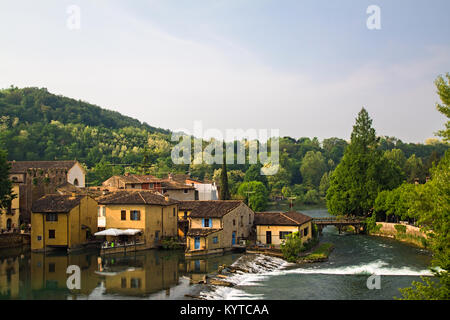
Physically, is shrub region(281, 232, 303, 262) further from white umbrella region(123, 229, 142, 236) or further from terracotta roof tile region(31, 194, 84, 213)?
terracotta roof tile region(31, 194, 84, 213)

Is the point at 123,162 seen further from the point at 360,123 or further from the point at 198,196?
the point at 360,123

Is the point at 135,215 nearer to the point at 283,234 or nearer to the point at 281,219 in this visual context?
the point at 281,219

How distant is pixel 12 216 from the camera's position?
49.8 meters

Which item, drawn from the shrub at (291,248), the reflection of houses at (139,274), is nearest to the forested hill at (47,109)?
the reflection of houses at (139,274)

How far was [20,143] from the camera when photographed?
9788 centimetres

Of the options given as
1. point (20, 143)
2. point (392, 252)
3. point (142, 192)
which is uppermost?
point (20, 143)

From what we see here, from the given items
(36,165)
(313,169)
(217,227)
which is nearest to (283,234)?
(217,227)

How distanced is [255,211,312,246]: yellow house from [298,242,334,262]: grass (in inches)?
74.0

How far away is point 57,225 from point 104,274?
44.0 feet

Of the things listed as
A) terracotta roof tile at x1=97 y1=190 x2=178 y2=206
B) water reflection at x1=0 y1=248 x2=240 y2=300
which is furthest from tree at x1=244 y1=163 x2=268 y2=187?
water reflection at x1=0 y1=248 x2=240 y2=300

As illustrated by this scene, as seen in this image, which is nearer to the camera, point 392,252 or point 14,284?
point 14,284
